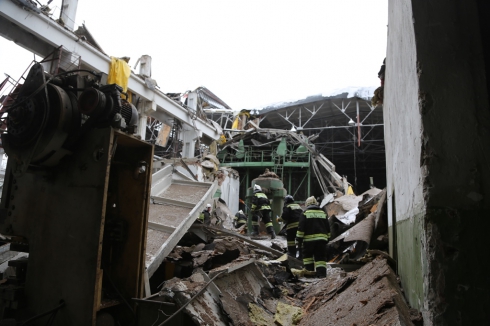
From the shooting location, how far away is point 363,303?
8.08 feet

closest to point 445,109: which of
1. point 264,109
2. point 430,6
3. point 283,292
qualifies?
point 430,6

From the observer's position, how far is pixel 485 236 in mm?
1460

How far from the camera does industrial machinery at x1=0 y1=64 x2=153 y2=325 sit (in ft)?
7.79

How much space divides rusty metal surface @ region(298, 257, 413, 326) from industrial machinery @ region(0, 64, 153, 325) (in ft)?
5.50

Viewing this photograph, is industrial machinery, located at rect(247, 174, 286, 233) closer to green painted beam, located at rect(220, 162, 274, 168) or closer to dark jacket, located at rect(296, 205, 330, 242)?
dark jacket, located at rect(296, 205, 330, 242)

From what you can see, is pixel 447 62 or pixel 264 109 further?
pixel 264 109

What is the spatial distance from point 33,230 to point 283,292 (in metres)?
2.96

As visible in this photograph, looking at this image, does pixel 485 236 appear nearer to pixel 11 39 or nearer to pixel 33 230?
pixel 33 230

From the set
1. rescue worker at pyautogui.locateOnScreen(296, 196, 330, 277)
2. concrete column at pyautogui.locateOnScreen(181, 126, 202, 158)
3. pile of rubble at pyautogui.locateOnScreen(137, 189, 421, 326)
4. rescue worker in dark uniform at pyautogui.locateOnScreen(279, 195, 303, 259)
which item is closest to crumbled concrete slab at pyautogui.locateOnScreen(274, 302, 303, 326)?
pile of rubble at pyautogui.locateOnScreen(137, 189, 421, 326)

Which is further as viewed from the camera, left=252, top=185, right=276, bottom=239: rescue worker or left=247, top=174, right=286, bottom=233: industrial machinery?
left=247, top=174, right=286, bottom=233: industrial machinery

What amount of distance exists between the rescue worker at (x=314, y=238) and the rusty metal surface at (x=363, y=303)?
59.3 inches

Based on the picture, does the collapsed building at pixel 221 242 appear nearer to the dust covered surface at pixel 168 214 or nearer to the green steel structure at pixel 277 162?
the dust covered surface at pixel 168 214

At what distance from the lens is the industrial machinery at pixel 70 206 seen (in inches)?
93.4

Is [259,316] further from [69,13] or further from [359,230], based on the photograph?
[69,13]
